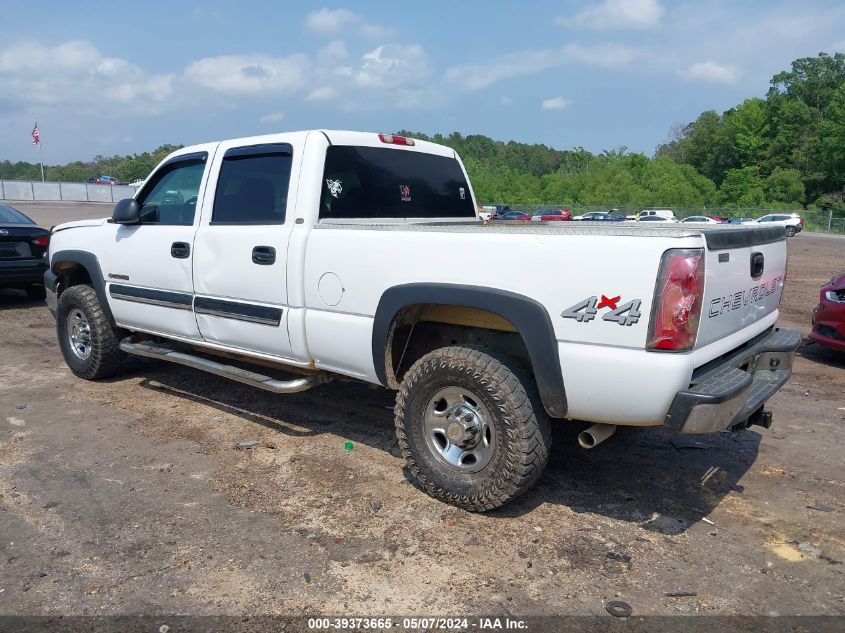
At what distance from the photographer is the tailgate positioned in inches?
123

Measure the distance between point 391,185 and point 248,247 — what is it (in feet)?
3.66

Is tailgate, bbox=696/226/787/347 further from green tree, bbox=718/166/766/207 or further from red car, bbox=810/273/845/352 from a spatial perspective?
green tree, bbox=718/166/766/207

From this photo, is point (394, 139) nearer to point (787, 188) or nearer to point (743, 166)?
point (787, 188)

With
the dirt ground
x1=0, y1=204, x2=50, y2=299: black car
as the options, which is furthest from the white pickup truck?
x1=0, y1=204, x2=50, y2=299: black car

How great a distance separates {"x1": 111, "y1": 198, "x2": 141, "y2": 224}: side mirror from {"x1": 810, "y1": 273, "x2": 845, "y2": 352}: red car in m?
6.50

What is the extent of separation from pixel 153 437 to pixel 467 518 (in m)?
2.49

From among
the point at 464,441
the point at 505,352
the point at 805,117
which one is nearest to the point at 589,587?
the point at 464,441

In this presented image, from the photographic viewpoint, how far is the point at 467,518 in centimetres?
366

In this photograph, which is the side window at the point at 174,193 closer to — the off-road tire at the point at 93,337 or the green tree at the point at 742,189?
the off-road tire at the point at 93,337

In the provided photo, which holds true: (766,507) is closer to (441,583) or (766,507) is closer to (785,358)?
(785,358)

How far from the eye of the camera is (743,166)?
7506cm

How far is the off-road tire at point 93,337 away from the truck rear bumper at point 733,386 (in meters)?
4.83

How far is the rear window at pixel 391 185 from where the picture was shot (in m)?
4.46

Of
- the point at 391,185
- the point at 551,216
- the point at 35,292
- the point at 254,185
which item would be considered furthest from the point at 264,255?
the point at 551,216
